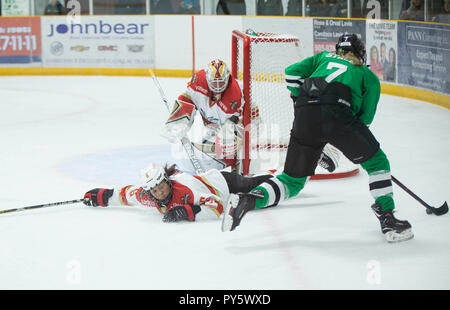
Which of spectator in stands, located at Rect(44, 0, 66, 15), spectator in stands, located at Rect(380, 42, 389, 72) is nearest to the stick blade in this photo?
spectator in stands, located at Rect(380, 42, 389, 72)

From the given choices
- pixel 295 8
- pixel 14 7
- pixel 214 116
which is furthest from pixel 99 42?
pixel 214 116

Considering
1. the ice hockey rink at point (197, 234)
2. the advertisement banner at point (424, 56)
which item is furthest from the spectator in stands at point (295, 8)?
the ice hockey rink at point (197, 234)

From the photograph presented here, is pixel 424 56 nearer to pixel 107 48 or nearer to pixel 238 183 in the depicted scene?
pixel 238 183

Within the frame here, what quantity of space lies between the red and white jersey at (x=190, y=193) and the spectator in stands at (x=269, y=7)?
729 centimetres

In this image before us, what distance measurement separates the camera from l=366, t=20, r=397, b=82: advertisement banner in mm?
8930

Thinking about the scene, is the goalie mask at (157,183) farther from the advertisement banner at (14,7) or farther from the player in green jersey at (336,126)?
the advertisement banner at (14,7)

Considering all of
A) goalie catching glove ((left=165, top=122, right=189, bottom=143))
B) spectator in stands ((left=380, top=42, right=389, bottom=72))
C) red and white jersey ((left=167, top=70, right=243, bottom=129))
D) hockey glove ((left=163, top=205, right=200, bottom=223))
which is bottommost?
hockey glove ((left=163, top=205, right=200, bottom=223))

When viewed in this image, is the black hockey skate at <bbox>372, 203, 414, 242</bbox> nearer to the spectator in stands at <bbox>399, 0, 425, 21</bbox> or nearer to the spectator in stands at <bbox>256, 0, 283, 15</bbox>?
the spectator in stands at <bbox>399, 0, 425, 21</bbox>

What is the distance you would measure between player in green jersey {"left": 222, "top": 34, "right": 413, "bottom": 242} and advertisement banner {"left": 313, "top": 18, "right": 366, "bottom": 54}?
5.68m

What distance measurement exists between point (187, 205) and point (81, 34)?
7795 mm

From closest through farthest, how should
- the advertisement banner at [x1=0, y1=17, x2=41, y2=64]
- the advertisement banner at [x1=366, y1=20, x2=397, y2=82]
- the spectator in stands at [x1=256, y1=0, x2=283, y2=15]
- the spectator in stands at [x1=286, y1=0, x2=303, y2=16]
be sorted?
the advertisement banner at [x1=366, y1=20, x2=397, y2=82] < the spectator in stands at [x1=286, y1=0, x2=303, y2=16] < the spectator in stands at [x1=256, y1=0, x2=283, y2=15] < the advertisement banner at [x1=0, y1=17, x2=41, y2=64]

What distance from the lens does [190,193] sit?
13.8 feet

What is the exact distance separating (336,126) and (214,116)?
1800mm

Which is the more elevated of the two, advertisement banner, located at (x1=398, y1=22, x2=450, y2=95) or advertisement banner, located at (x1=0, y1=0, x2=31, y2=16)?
advertisement banner, located at (x1=0, y1=0, x2=31, y2=16)
